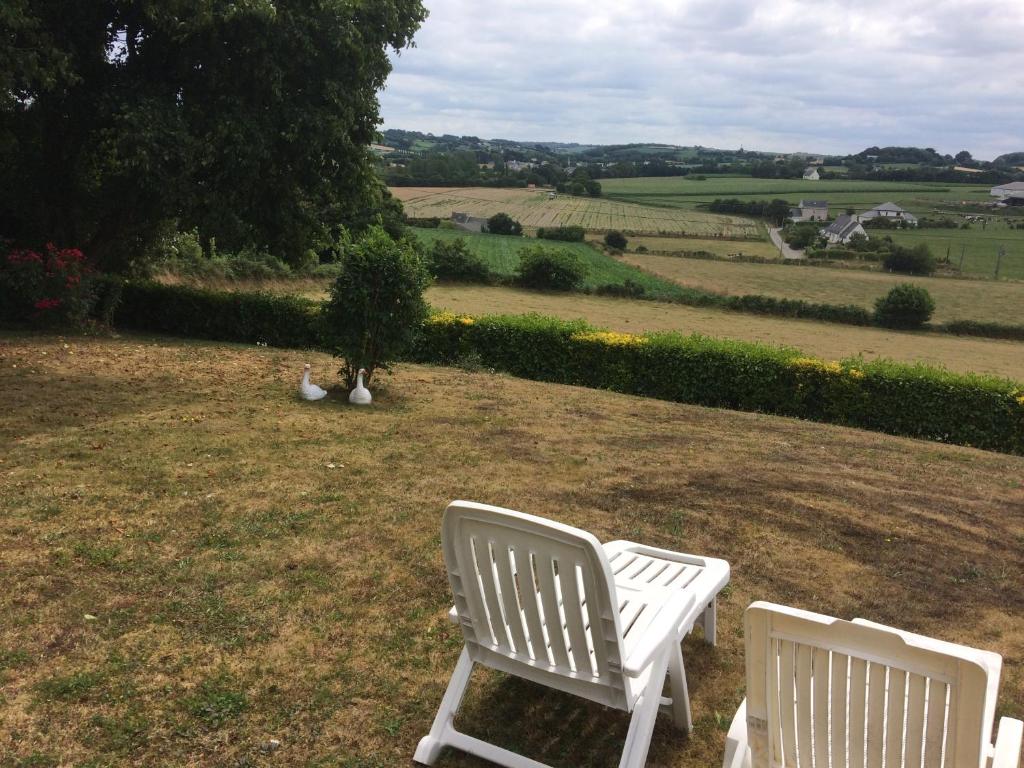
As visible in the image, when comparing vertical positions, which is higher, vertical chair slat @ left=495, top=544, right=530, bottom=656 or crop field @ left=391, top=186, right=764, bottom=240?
crop field @ left=391, top=186, right=764, bottom=240

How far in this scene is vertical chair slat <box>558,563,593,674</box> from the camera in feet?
8.05

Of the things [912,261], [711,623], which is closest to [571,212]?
[912,261]

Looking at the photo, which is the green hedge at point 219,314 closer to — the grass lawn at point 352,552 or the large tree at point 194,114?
the large tree at point 194,114

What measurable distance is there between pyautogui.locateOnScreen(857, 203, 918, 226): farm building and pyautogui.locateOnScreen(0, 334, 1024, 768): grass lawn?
65.8 meters

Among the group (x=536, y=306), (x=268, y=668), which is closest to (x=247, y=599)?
(x=268, y=668)

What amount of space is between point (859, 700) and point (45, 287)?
15.7 meters

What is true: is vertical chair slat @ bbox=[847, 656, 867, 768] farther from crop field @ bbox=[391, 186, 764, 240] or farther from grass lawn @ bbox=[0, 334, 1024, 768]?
crop field @ bbox=[391, 186, 764, 240]

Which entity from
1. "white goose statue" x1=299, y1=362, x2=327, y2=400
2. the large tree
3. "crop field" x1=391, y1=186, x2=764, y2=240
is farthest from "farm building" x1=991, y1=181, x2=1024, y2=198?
"white goose statue" x1=299, y1=362, x2=327, y2=400

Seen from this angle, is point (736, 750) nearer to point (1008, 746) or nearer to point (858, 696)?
point (858, 696)

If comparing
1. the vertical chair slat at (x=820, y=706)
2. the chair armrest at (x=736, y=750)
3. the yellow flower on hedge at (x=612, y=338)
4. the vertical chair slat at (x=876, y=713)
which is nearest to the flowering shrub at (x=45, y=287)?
the yellow flower on hedge at (x=612, y=338)

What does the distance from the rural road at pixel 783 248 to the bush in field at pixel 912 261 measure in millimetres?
5739

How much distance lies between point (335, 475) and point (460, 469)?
1.10m

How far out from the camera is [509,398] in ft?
36.2

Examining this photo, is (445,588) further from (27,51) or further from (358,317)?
(27,51)
